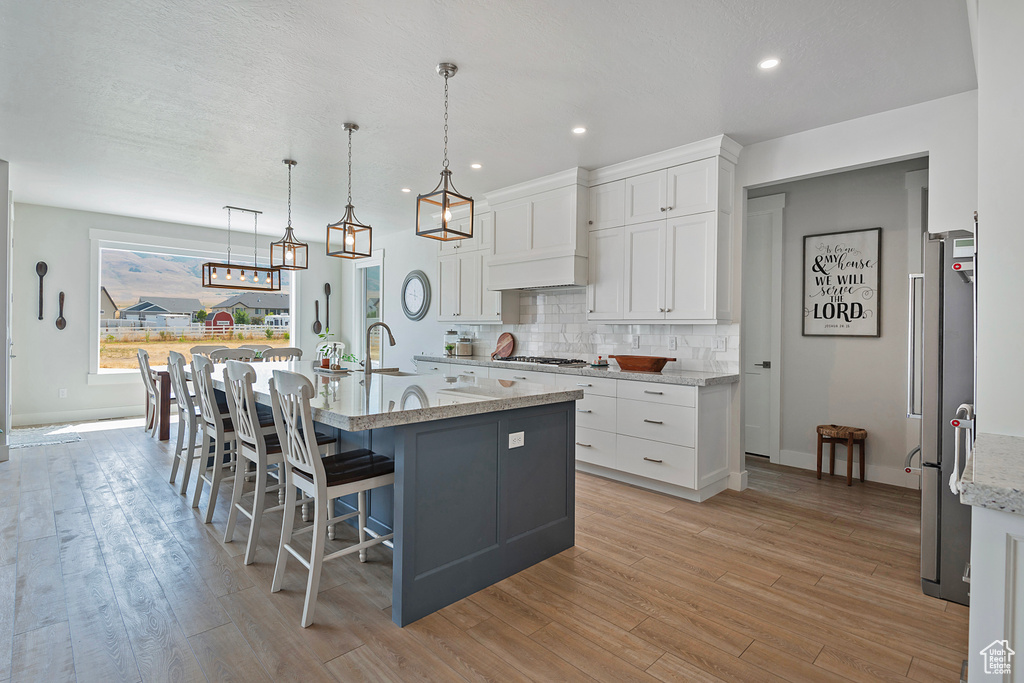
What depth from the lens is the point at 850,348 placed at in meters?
4.25

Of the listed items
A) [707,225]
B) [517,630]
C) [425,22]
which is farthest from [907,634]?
[425,22]

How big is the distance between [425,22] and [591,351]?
326 cm

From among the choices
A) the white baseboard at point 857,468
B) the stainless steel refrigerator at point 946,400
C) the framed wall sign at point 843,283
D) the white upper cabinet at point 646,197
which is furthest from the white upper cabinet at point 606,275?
the stainless steel refrigerator at point 946,400

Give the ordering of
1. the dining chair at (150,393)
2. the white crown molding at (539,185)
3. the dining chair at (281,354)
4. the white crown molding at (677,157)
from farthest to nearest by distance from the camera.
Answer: the dining chair at (281,354) < the dining chair at (150,393) < the white crown molding at (539,185) < the white crown molding at (677,157)

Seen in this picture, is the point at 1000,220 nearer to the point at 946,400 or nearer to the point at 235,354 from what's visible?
the point at 946,400

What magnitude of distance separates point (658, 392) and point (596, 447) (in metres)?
0.75

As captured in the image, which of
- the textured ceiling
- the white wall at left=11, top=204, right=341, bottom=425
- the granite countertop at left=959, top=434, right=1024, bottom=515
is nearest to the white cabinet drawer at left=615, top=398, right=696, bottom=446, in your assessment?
the textured ceiling

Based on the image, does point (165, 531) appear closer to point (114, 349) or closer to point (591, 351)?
point (591, 351)

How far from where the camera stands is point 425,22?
2.37m

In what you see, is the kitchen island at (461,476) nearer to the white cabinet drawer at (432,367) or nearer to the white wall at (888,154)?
the white wall at (888,154)

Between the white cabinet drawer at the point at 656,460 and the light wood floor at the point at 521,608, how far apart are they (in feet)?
1.02

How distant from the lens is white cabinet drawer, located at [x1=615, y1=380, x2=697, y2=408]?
11.7 ft

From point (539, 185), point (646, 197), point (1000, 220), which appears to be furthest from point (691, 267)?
point (1000, 220)

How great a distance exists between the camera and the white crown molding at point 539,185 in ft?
14.7
